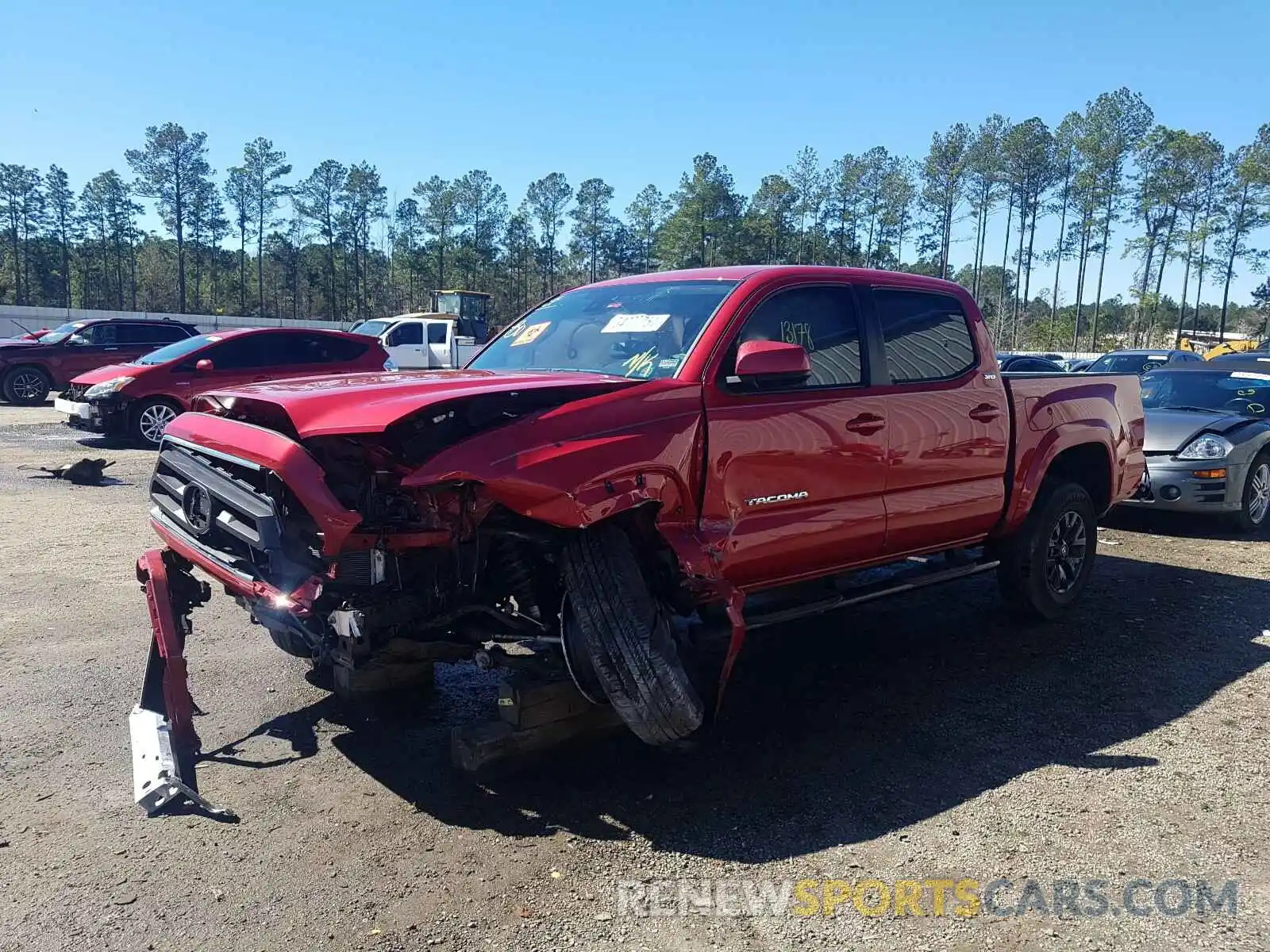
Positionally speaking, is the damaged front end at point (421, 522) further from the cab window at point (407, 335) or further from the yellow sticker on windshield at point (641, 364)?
the cab window at point (407, 335)

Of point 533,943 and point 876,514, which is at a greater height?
point 876,514

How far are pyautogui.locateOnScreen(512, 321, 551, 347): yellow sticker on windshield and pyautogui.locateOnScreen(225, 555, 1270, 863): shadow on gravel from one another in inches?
73.9

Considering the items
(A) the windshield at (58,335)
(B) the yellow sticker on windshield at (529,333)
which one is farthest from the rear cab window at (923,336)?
(A) the windshield at (58,335)

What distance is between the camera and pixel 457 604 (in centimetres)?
355

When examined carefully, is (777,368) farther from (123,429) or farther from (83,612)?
(123,429)

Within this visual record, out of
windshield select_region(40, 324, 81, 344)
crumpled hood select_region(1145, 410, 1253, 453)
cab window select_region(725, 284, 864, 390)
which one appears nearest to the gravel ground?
cab window select_region(725, 284, 864, 390)

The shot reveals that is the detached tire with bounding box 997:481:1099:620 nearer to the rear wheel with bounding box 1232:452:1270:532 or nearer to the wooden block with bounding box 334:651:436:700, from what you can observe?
the wooden block with bounding box 334:651:436:700

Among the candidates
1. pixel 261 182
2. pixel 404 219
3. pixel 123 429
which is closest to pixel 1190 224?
pixel 404 219

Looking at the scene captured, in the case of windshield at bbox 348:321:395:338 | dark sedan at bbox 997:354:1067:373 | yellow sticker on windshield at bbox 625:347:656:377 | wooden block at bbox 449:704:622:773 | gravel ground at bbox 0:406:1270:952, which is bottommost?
gravel ground at bbox 0:406:1270:952

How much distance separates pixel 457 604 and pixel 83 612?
11.7ft

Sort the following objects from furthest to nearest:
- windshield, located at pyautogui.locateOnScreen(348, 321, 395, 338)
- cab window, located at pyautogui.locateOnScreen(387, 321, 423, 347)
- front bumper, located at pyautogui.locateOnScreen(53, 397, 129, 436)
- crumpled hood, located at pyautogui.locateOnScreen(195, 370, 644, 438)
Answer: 1. windshield, located at pyautogui.locateOnScreen(348, 321, 395, 338)
2. cab window, located at pyautogui.locateOnScreen(387, 321, 423, 347)
3. front bumper, located at pyautogui.locateOnScreen(53, 397, 129, 436)
4. crumpled hood, located at pyautogui.locateOnScreen(195, 370, 644, 438)

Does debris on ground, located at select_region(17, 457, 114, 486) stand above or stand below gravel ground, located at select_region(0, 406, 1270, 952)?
above

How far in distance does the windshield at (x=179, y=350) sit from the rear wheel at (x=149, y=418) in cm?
62

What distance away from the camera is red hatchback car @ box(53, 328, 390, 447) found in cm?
1246
